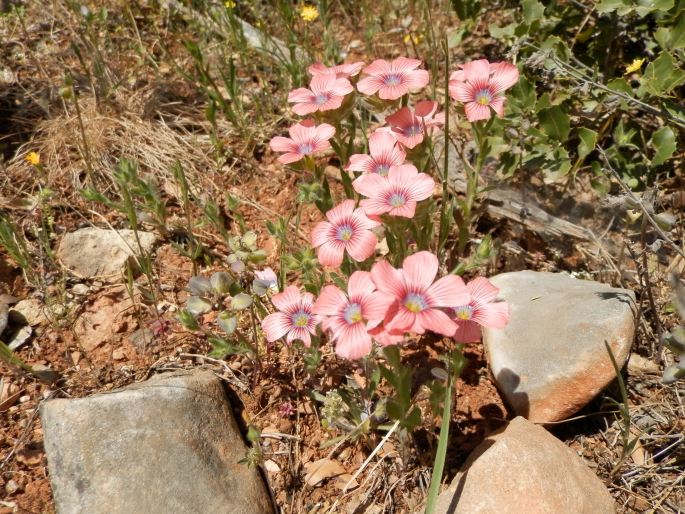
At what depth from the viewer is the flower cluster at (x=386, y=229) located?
161 cm

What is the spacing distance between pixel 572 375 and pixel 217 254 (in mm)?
1711

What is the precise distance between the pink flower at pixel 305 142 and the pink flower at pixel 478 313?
0.74m

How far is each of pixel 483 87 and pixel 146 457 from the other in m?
1.70

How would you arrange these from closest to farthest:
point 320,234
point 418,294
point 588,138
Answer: point 418,294
point 320,234
point 588,138

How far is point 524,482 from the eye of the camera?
5.87ft

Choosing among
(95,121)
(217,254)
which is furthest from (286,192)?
(95,121)

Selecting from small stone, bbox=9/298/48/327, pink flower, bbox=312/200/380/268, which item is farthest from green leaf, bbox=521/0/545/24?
small stone, bbox=9/298/48/327

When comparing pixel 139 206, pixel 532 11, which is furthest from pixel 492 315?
pixel 139 206

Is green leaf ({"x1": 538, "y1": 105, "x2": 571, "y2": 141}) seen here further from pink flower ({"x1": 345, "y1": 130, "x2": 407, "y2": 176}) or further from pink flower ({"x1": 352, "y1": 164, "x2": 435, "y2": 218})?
pink flower ({"x1": 352, "y1": 164, "x2": 435, "y2": 218})

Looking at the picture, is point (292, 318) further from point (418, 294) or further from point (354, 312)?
Answer: point (418, 294)

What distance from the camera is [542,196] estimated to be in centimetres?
297

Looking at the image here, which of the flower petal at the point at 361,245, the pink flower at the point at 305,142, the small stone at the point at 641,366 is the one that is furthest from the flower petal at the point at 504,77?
the small stone at the point at 641,366

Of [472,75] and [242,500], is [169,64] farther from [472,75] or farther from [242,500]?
[242,500]

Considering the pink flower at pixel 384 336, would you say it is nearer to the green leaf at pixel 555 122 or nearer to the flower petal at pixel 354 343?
the flower petal at pixel 354 343
